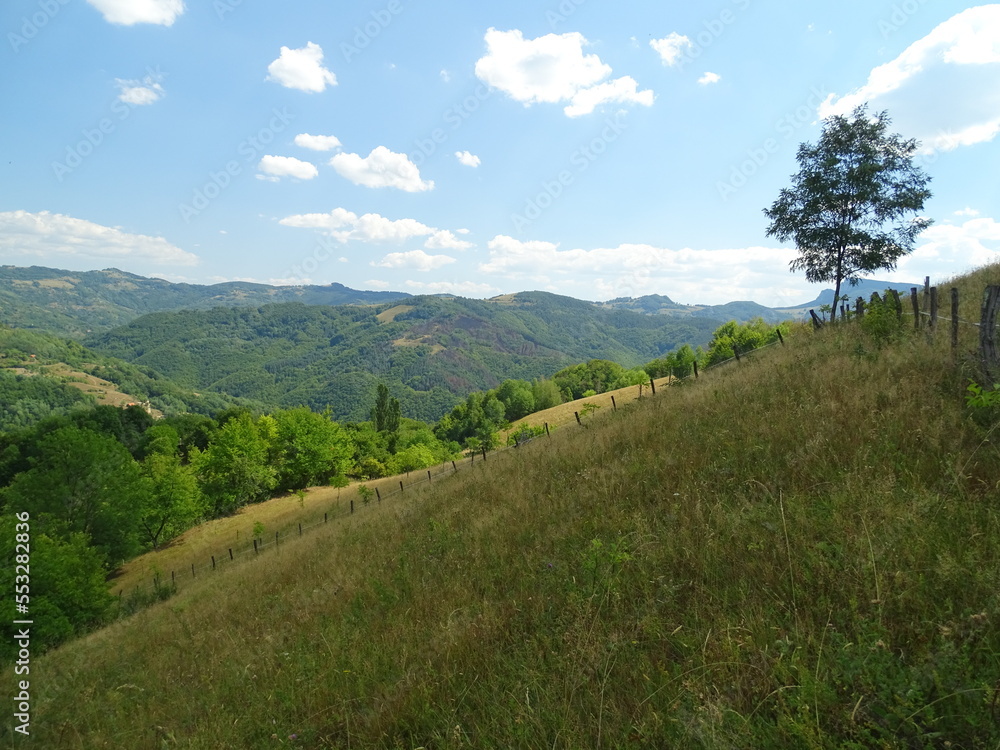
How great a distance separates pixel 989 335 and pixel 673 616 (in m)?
6.07

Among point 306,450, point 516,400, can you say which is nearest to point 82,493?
point 306,450

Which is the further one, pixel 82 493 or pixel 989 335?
pixel 82 493

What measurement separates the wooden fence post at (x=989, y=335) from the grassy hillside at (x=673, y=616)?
38cm

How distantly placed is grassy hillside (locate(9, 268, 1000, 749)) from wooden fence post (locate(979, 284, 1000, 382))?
1.25 ft

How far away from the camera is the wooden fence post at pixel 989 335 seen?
586cm

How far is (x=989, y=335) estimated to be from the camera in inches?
235

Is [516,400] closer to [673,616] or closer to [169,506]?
[169,506]

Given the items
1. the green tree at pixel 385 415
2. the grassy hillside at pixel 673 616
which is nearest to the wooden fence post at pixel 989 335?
the grassy hillside at pixel 673 616

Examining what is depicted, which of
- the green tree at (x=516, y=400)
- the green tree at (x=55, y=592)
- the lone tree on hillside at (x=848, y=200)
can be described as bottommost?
the green tree at (x=516, y=400)

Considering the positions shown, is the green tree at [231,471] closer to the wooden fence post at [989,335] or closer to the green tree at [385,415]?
the green tree at [385,415]

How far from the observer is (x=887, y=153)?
736 inches

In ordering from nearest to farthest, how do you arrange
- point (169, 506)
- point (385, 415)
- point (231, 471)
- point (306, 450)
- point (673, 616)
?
1. point (673, 616)
2. point (169, 506)
3. point (231, 471)
4. point (306, 450)
5. point (385, 415)

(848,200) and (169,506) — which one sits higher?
(848,200)

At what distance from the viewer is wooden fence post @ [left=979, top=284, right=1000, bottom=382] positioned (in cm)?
586
